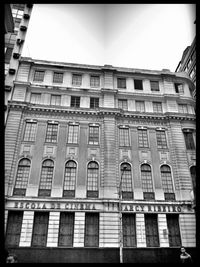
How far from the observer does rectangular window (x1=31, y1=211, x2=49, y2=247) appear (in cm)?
1933

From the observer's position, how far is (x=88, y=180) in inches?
887

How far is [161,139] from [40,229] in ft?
55.1

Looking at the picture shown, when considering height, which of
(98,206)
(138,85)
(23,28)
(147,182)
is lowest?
(98,206)

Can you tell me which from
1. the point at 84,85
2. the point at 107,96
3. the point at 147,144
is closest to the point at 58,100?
the point at 84,85

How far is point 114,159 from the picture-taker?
920 inches

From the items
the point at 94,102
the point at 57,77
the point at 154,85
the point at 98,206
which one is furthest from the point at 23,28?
the point at 154,85

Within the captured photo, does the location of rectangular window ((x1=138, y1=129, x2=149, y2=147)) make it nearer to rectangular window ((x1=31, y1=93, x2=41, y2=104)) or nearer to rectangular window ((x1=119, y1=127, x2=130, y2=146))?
rectangular window ((x1=119, y1=127, x2=130, y2=146))

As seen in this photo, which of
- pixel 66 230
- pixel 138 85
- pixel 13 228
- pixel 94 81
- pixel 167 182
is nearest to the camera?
pixel 13 228

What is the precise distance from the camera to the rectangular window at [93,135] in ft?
80.9

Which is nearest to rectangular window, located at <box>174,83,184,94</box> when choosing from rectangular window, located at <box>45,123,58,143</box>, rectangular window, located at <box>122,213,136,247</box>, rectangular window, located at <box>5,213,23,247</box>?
rectangular window, located at <box>45,123,58,143</box>

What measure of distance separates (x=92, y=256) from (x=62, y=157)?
1014cm

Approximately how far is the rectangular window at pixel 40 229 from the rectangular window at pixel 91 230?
153 inches

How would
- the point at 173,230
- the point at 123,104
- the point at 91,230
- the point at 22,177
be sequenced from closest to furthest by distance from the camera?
the point at 91,230
the point at 173,230
the point at 22,177
the point at 123,104

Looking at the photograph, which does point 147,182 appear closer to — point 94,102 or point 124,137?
point 124,137
